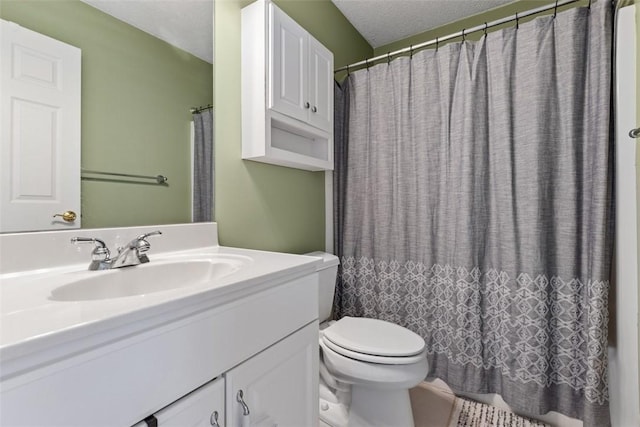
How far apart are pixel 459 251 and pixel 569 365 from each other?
631 millimetres

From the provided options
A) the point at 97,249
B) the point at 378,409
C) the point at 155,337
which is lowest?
the point at 378,409

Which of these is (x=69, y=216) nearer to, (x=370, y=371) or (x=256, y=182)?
(x=256, y=182)

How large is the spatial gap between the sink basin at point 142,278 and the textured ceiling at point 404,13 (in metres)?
1.88

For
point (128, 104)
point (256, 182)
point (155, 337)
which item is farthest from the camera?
point (256, 182)

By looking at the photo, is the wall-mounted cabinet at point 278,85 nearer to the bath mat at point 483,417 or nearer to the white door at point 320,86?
the white door at point 320,86

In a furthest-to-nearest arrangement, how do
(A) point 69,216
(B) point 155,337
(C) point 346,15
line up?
(C) point 346,15, (A) point 69,216, (B) point 155,337

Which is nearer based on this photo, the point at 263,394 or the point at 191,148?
the point at 263,394

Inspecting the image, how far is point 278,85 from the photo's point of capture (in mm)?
1275

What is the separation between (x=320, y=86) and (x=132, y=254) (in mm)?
1169

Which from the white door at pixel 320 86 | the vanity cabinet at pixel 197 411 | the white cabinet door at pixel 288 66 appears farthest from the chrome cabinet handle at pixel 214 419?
the white door at pixel 320 86

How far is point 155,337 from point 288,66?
1204mm

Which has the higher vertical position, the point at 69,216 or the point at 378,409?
the point at 69,216

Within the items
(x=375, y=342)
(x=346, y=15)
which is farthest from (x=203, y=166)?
(x=346, y=15)

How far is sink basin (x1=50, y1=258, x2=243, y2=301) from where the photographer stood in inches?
28.1
